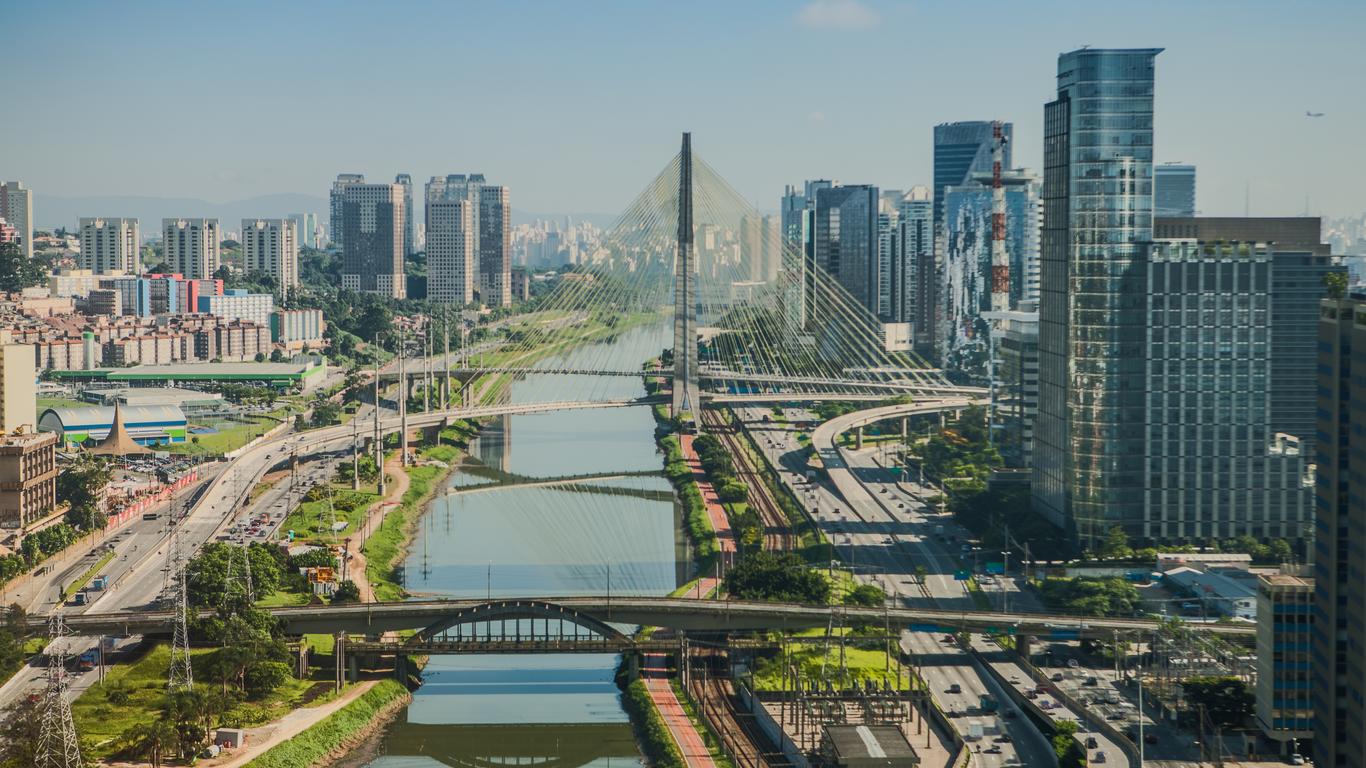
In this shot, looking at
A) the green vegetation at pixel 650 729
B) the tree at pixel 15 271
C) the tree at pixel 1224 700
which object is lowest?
the green vegetation at pixel 650 729

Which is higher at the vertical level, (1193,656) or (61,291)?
(61,291)

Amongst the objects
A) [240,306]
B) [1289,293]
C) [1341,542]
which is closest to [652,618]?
[1341,542]

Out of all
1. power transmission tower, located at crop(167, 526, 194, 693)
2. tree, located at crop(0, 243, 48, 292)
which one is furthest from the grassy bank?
tree, located at crop(0, 243, 48, 292)

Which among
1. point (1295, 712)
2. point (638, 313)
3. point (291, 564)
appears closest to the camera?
point (1295, 712)

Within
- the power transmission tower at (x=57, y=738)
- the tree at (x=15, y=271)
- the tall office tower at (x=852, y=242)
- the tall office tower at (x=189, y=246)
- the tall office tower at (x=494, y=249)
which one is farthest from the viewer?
the tall office tower at (x=494, y=249)

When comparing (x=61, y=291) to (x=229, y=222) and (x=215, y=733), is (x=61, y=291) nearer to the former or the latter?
(x=215, y=733)

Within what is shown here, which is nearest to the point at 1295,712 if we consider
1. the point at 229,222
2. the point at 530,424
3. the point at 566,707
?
the point at 566,707

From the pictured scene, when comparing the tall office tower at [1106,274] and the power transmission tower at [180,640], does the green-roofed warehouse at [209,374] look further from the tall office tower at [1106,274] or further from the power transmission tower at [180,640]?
the tall office tower at [1106,274]

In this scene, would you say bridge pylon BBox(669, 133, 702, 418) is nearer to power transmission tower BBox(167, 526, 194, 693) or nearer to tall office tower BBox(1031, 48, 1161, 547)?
tall office tower BBox(1031, 48, 1161, 547)

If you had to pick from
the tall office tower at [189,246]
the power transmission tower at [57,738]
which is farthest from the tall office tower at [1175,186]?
the tall office tower at [189,246]
